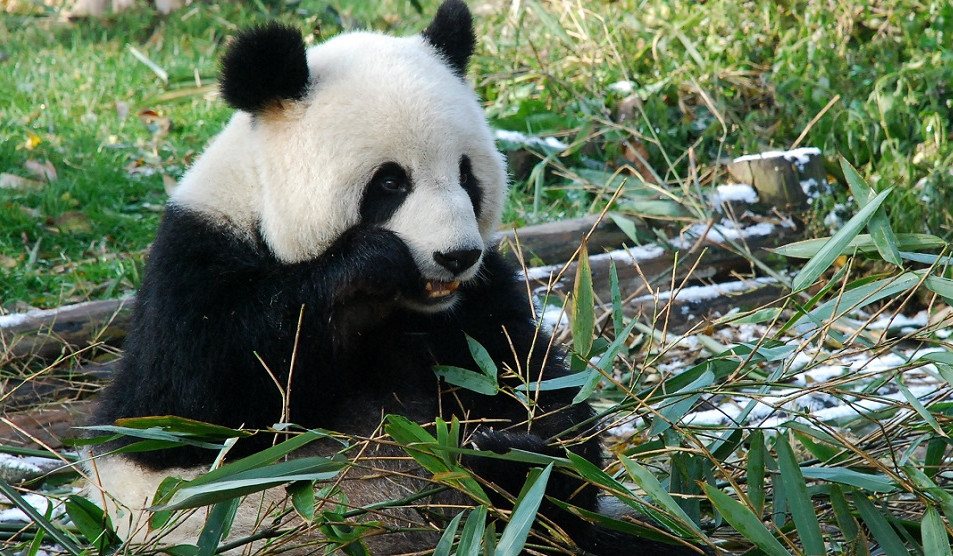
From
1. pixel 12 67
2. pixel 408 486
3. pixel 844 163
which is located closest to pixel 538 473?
pixel 408 486

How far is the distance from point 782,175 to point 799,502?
3.15 metres

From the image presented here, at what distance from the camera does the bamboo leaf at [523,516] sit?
190 centimetres

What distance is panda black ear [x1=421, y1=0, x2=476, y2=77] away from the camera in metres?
3.02

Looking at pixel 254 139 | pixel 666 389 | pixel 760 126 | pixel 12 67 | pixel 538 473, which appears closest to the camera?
pixel 538 473

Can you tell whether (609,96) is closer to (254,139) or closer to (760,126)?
(760,126)

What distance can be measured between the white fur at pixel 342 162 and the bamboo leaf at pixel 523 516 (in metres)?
0.68

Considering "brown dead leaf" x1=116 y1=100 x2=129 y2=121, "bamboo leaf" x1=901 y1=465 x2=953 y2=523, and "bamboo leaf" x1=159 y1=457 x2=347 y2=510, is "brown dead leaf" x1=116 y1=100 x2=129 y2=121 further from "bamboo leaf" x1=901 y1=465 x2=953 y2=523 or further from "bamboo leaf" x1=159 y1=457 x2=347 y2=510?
"bamboo leaf" x1=901 y1=465 x2=953 y2=523

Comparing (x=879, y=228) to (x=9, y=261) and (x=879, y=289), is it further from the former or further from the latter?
(x=9, y=261)

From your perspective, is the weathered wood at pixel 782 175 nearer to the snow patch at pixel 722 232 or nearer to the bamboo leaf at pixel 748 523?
the snow patch at pixel 722 232

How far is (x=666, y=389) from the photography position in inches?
98.7

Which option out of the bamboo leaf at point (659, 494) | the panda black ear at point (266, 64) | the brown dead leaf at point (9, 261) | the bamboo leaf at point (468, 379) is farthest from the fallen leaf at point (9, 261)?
the bamboo leaf at point (659, 494)

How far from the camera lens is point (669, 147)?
6.01 meters

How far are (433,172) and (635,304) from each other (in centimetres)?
202

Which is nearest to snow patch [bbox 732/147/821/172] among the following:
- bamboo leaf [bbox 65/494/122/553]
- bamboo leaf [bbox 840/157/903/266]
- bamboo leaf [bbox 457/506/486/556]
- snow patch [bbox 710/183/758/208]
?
snow patch [bbox 710/183/758/208]
